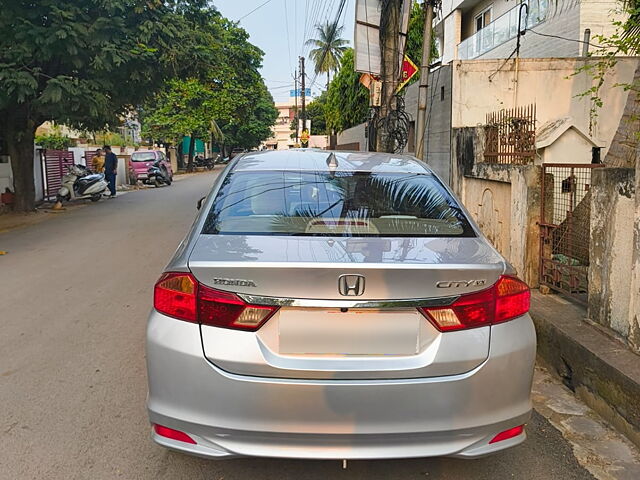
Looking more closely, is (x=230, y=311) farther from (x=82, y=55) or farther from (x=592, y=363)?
(x=82, y=55)

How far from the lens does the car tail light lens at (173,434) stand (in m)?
2.56

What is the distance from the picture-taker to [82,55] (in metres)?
11.9

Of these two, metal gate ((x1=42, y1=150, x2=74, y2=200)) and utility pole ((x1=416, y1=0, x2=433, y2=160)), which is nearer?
utility pole ((x1=416, y1=0, x2=433, y2=160))

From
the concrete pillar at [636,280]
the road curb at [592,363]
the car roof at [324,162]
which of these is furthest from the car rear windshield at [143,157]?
the concrete pillar at [636,280]

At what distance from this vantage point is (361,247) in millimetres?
2725

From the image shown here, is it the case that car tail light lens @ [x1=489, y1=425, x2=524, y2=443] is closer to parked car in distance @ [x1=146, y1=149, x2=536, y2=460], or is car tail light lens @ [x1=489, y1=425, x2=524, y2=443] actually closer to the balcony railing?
parked car in distance @ [x1=146, y1=149, x2=536, y2=460]

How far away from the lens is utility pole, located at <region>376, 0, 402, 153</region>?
35.8ft

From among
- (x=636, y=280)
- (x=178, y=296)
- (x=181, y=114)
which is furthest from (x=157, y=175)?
(x=178, y=296)

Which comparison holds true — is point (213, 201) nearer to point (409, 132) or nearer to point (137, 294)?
point (137, 294)

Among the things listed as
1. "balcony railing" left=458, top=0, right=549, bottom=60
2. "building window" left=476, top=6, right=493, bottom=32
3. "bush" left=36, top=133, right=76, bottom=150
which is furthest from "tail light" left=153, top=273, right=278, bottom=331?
"bush" left=36, top=133, right=76, bottom=150

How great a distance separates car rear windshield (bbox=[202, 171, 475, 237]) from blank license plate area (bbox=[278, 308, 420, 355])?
60cm

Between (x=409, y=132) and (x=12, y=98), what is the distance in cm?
883

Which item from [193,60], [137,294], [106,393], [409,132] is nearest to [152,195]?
[193,60]

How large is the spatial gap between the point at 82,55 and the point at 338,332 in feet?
37.3
